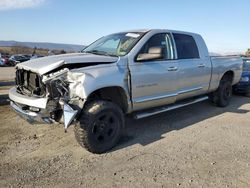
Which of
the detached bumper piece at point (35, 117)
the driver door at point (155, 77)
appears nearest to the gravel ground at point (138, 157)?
the detached bumper piece at point (35, 117)

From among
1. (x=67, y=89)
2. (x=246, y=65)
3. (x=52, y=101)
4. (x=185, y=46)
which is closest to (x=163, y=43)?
(x=185, y=46)

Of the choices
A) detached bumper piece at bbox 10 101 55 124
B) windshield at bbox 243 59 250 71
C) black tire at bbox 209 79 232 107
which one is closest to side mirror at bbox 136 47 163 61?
detached bumper piece at bbox 10 101 55 124

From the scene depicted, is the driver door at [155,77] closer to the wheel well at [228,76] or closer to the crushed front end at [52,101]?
the crushed front end at [52,101]

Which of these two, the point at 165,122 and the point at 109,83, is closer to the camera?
the point at 109,83

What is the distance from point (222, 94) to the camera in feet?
25.0

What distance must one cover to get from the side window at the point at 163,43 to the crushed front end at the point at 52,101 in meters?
1.85

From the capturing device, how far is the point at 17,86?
4906 millimetres

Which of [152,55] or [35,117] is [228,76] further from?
[35,117]

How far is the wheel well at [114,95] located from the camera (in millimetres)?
4590

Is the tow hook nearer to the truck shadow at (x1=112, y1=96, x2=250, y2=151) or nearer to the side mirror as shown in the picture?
the truck shadow at (x1=112, y1=96, x2=250, y2=151)

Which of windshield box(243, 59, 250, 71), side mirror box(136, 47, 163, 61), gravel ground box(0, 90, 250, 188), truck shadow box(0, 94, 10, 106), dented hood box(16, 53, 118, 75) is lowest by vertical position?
gravel ground box(0, 90, 250, 188)

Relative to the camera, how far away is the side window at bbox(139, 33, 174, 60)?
5.25m

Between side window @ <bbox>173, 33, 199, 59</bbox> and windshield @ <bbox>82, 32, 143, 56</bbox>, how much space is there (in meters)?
1.05

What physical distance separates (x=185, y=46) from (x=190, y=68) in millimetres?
546
